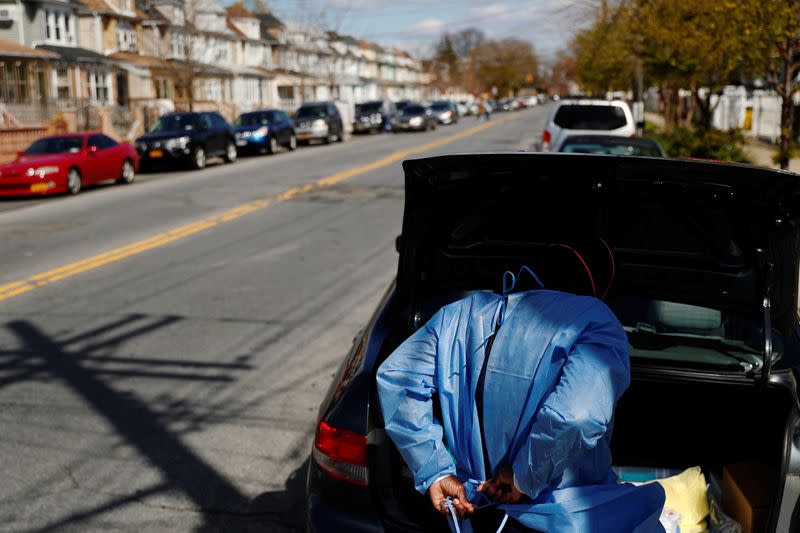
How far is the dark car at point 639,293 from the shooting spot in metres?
2.86

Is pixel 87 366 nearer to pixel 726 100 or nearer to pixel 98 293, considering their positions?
pixel 98 293

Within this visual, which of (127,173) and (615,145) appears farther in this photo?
(127,173)

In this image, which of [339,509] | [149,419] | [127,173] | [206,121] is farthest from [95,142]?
[339,509]

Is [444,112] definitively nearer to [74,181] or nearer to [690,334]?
[74,181]

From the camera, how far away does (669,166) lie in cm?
285

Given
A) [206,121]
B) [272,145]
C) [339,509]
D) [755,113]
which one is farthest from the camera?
[755,113]

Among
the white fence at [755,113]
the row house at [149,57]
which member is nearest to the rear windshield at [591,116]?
the white fence at [755,113]

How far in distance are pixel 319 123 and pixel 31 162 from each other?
64.7 ft

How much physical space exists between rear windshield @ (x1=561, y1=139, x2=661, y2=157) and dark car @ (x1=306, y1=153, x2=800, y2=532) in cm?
825

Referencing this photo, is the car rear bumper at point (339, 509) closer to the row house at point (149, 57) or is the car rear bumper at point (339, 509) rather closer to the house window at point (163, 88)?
the row house at point (149, 57)

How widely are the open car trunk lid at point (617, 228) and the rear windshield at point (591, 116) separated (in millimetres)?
15275

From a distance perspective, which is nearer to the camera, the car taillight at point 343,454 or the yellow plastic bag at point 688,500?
the car taillight at point 343,454

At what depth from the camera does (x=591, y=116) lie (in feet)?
60.3

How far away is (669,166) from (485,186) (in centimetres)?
66
